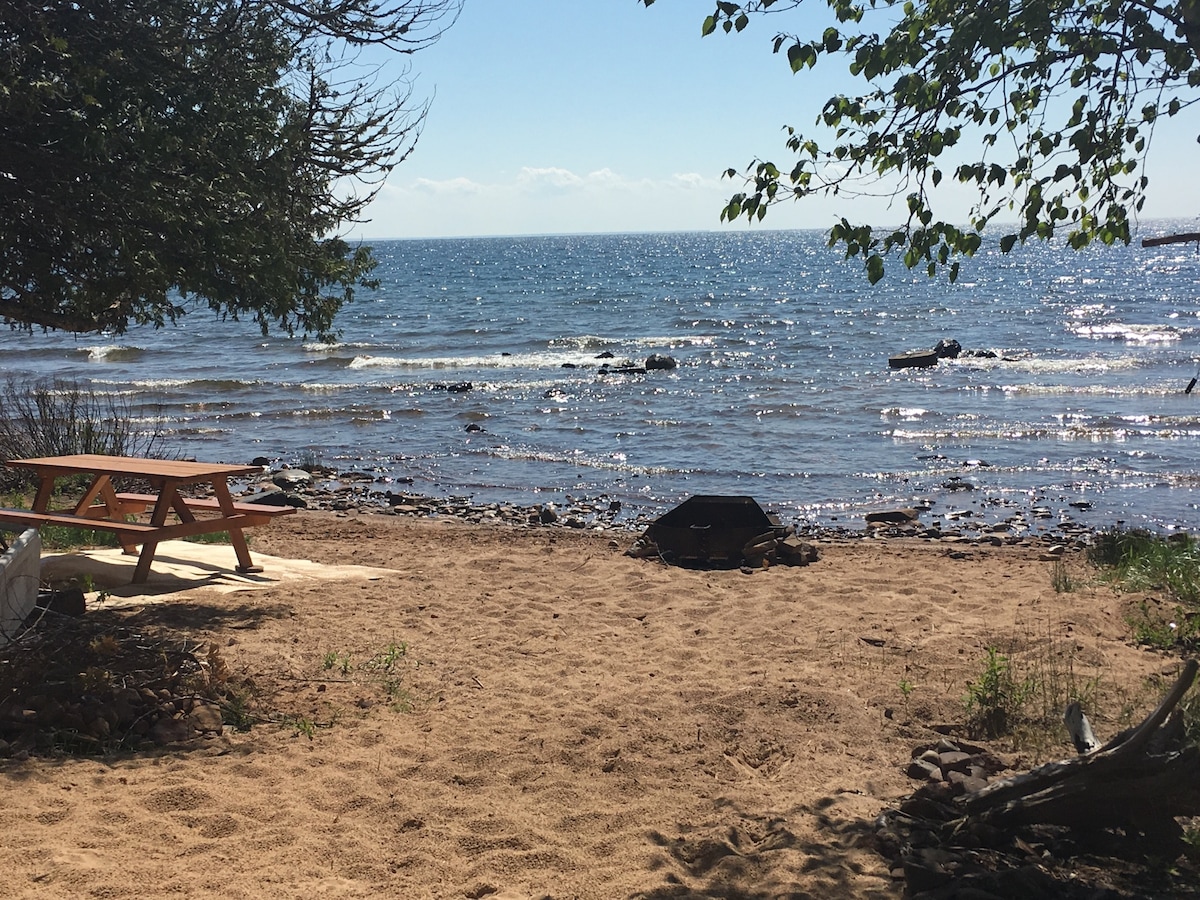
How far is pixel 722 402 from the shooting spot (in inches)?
988

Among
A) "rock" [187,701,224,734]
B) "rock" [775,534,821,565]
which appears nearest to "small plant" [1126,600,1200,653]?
"rock" [775,534,821,565]

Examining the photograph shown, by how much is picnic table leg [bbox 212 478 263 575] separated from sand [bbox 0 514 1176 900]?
1.34 feet

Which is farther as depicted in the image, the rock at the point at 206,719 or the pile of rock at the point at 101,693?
the rock at the point at 206,719

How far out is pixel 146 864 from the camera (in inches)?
152

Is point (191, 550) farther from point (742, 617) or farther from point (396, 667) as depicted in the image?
point (742, 617)

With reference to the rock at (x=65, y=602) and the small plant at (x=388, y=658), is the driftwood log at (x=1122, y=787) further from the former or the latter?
the rock at (x=65, y=602)

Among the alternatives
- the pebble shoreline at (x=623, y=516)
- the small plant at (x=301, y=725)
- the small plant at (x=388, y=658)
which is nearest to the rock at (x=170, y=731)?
the small plant at (x=301, y=725)

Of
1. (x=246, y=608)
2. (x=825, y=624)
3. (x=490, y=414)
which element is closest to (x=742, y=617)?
(x=825, y=624)

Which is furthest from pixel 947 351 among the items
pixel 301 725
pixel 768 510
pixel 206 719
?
pixel 206 719

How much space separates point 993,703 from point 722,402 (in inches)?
779

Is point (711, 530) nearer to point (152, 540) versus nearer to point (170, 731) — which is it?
point (152, 540)

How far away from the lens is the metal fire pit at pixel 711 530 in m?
10.4

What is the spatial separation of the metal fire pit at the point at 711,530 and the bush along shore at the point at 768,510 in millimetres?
2547

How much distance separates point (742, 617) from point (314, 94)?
5.03 meters
